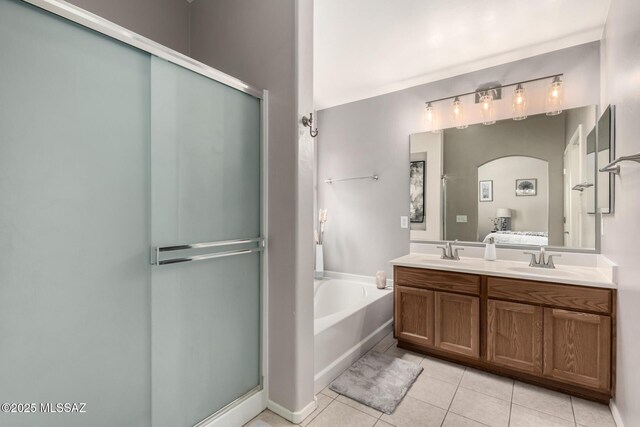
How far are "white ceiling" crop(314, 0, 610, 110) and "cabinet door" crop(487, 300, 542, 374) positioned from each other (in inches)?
79.6

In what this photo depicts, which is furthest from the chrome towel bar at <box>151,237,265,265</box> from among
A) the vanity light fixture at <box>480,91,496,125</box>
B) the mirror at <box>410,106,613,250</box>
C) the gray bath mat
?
the vanity light fixture at <box>480,91,496,125</box>

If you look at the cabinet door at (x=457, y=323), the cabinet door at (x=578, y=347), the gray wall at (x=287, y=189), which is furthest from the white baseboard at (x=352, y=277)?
the gray wall at (x=287, y=189)

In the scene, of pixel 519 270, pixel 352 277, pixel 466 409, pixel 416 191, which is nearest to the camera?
pixel 466 409

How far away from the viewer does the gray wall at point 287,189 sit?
1647 mm

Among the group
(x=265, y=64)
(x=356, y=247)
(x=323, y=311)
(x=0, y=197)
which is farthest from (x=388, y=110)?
(x=0, y=197)

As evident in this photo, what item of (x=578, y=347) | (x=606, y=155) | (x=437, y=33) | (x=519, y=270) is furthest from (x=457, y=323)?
(x=437, y=33)

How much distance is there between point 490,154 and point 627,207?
126 centimetres

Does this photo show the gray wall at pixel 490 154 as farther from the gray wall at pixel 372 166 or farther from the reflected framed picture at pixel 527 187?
the gray wall at pixel 372 166

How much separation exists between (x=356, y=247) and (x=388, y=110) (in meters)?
1.56

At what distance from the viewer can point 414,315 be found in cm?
246

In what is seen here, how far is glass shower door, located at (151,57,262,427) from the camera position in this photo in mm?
1320

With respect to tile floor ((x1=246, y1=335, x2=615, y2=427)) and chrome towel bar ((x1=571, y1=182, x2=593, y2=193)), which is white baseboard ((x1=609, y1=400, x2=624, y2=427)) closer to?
tile floor ((x1=246, y1=335, x2=615, y2=427))

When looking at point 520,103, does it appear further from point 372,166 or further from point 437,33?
point 372,166

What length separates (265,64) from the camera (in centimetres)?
175
